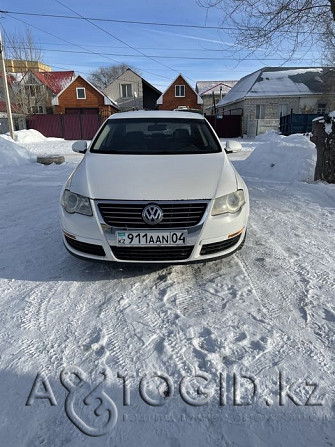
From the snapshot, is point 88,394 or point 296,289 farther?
point 296,289

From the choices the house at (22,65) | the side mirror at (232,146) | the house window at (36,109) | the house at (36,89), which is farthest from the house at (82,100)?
the side mirror at (232,146)

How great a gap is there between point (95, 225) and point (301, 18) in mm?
Answer: 7770

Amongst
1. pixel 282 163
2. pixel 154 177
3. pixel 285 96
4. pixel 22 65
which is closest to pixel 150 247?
pixel 154 177

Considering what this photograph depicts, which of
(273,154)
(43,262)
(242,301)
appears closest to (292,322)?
(242,301)

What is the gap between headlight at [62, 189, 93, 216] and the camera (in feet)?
9.11

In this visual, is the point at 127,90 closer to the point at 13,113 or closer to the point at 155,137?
the point at 13,113

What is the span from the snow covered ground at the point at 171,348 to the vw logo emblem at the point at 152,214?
2.01ft

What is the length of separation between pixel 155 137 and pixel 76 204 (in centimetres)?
167

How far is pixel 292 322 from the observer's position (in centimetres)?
235

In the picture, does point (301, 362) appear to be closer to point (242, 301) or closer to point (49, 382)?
point (242, 301)

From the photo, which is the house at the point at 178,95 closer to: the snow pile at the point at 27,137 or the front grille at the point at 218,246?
the snow pile at the point at 27,137

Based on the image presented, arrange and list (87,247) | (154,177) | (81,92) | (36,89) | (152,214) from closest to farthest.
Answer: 1. (152,214)
2. (87,247)
3. (154,177)
4. (36,89)
5. (81,92)

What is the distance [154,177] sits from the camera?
2965 millimetres

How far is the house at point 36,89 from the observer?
3434 centimetres
